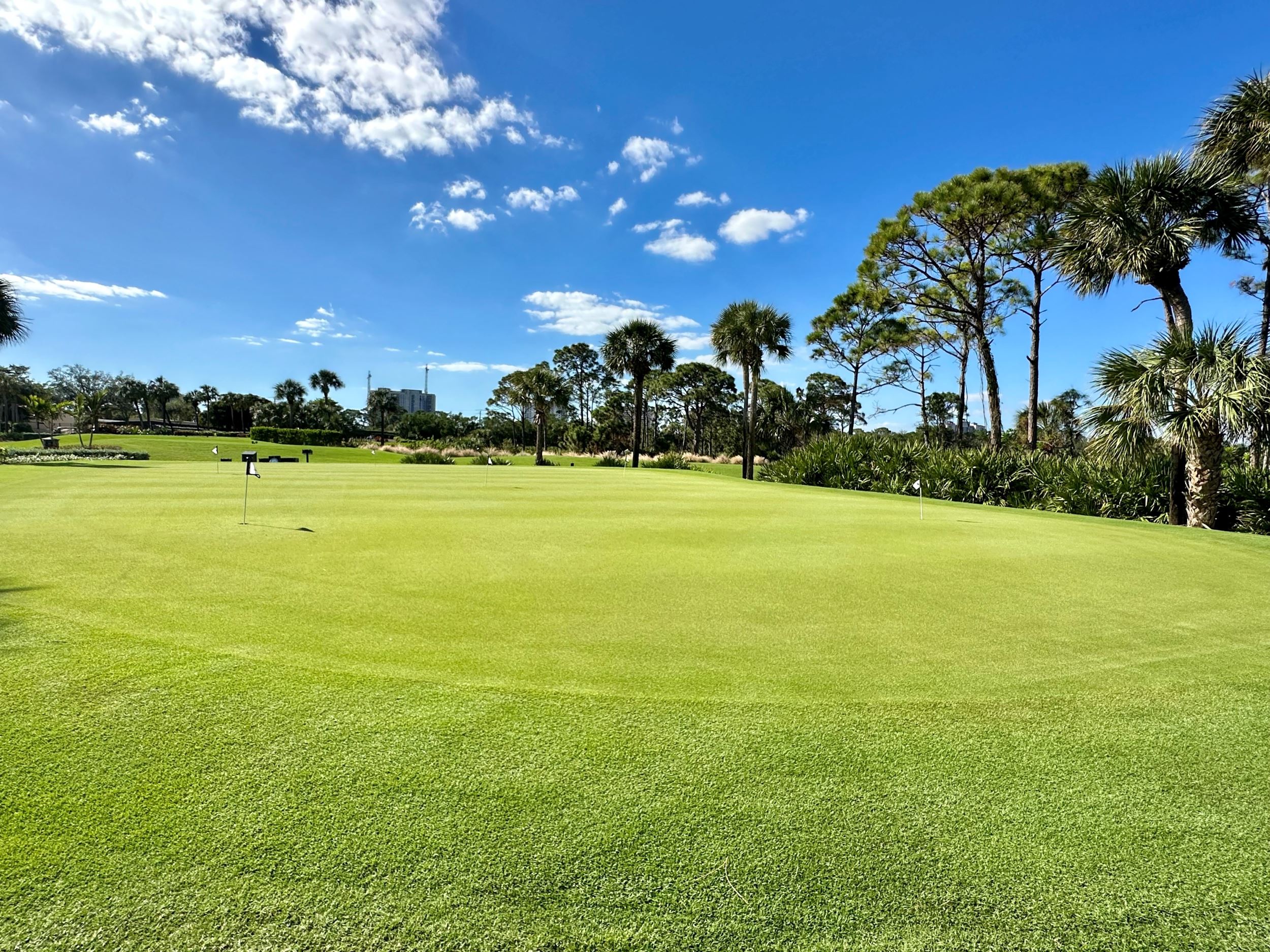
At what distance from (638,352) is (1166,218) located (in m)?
33.1

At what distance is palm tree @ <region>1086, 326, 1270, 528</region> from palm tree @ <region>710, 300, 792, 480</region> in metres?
17.8

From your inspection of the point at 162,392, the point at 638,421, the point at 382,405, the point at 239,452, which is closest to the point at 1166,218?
the point at 638,421

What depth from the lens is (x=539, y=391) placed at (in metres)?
46.8

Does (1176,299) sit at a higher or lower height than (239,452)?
higher

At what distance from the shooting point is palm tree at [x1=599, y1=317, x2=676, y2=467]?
4428 centimetres

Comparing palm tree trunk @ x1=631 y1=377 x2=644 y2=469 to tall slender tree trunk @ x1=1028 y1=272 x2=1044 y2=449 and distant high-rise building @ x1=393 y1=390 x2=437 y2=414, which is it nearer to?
tall slender tree trunk @ x1=1028 y1=272 x2=1044 y2=449

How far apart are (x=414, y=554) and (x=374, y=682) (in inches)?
164

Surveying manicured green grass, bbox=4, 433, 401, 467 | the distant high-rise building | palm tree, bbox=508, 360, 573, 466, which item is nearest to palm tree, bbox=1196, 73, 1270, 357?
palm tree, bbox=508, 360, 573, 466

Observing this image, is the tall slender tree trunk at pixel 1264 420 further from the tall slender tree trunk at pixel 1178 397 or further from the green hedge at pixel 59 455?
the green hedge at pixel 59 455

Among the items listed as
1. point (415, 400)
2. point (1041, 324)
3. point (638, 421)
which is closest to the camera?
point (1041, 324)

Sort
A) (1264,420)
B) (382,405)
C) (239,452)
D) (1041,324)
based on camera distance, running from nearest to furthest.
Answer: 1. (1264,420)
2. (1041,324)
3. (239,452)
4. (382,405)

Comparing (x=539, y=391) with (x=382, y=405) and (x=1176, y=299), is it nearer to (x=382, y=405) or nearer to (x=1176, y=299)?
(x=1176, y=299)

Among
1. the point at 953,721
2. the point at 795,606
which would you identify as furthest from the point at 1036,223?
the point at 953,721

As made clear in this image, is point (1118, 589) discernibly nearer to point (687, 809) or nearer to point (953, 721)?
point (953, 721)
